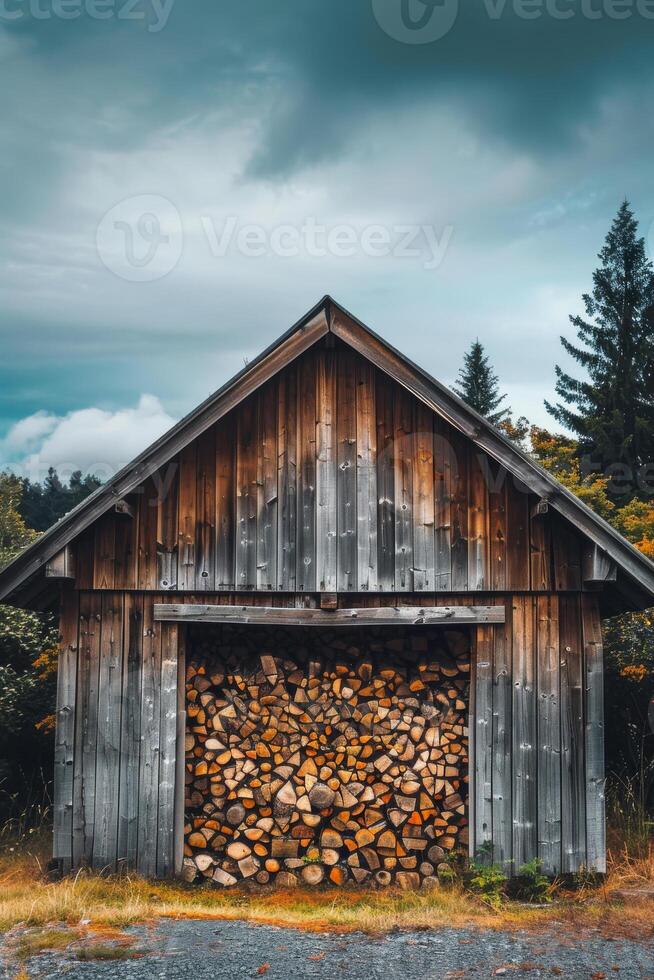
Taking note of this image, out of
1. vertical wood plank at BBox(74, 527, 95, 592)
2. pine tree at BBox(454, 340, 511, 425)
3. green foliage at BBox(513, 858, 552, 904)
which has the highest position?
pine tree at BBox(454, 340, 511, 425)

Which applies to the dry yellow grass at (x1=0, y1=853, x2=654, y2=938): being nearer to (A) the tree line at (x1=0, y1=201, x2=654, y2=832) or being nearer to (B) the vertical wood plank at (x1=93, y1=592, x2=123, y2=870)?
(B) the vertical wood plank at (x1=93, y1=592, x2=123, y2=870)

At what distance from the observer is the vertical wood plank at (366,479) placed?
7.66m

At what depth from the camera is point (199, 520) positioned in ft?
25.5

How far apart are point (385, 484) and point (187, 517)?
79.3 inches

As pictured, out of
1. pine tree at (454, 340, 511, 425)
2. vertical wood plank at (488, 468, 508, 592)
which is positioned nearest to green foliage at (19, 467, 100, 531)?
pine tree at (454, 340, 511, 425)

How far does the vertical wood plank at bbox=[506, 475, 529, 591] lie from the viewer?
763cm

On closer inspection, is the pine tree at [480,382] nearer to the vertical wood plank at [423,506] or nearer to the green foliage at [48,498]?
the green foliage at [48,498]

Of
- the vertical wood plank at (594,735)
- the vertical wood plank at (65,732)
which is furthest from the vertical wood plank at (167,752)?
the vertical wood plank at (594,735)

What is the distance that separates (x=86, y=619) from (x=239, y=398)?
2.75 meters

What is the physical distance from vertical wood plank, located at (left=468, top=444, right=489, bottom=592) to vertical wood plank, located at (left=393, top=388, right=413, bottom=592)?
587 mm

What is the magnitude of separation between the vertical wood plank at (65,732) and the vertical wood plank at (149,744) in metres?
0.70

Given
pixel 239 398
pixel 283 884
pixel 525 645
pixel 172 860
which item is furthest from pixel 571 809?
pixel 239 398

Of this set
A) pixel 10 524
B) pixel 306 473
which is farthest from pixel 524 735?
pixel 10 524

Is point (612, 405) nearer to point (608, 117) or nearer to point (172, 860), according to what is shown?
point (608, 117)
